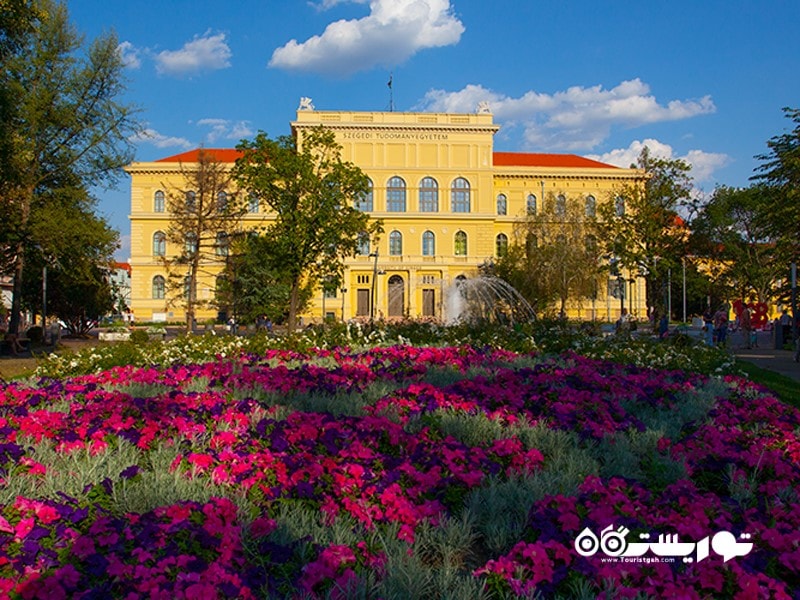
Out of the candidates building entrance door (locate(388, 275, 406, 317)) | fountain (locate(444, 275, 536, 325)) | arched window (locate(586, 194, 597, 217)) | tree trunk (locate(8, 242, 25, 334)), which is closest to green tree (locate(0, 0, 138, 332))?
tree trunk (locate(8, 242, 25, 334))

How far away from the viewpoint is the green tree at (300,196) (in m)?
24.8

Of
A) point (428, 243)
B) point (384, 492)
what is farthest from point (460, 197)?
point (384, 492)

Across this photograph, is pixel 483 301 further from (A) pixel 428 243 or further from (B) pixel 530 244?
(A) pixel 428 243

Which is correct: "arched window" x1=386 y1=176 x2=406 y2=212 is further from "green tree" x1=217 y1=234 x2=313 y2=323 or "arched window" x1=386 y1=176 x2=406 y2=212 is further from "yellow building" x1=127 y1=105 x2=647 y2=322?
"green tree" x1=217 y1=234 x2=313 y2=323

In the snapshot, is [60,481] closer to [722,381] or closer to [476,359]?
[476,359]

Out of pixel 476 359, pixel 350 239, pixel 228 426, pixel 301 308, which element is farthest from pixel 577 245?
pixel 228 426

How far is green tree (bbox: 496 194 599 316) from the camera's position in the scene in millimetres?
43469

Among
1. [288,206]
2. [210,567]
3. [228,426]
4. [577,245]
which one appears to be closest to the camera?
[210,567]

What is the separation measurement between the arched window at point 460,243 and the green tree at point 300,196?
3461 centimetres

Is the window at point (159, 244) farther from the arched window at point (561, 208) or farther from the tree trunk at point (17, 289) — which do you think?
the tree trunk at point (17, 289)

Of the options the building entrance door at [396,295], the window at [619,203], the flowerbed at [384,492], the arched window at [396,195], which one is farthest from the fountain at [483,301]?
the arched window at [396,195]

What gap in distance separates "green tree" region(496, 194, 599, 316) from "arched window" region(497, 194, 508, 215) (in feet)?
49.2

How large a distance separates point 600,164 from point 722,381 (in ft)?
203

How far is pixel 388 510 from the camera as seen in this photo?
376 centimetres
